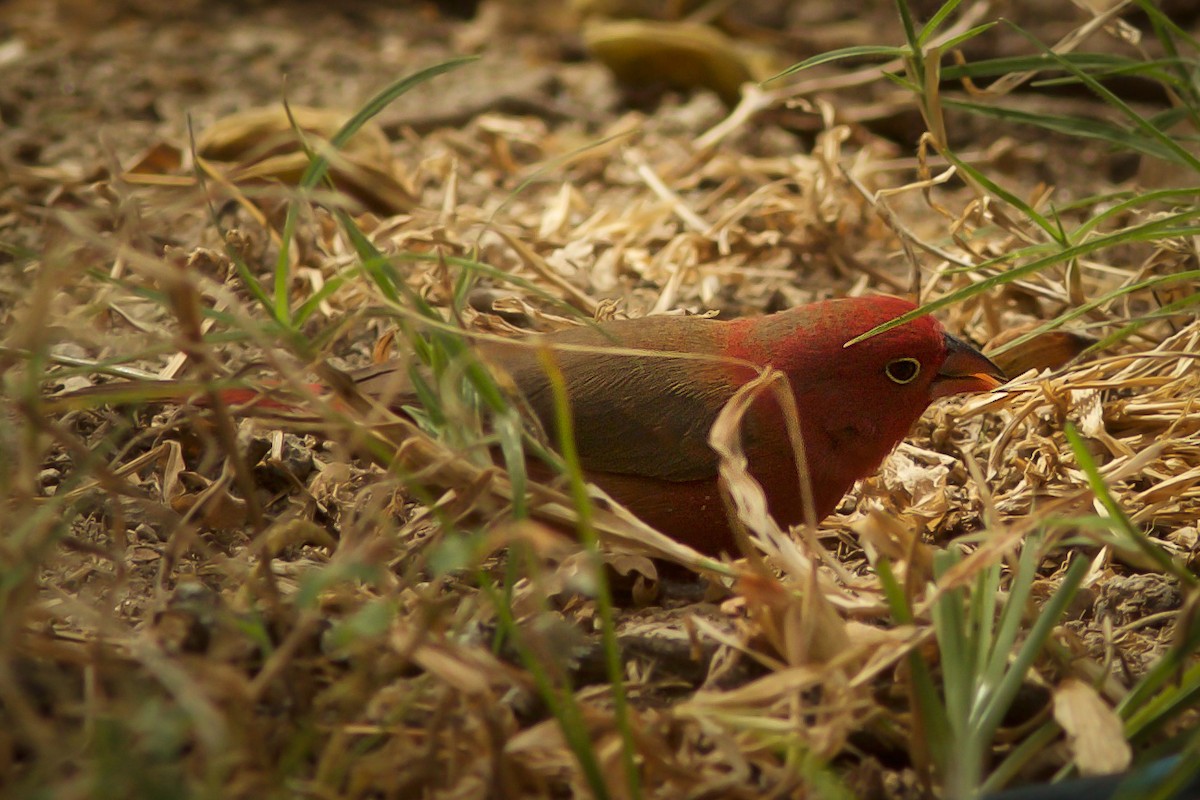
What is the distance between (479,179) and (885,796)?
317 centimetres

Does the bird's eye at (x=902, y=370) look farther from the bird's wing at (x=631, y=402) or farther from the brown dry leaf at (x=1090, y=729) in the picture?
the brown dry leaf at (x=1090, y=729)

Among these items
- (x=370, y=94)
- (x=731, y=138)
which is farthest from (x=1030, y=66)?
(x=370, y=94)

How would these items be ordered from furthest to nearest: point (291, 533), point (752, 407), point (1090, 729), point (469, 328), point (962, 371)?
point (469, 328) < point (962, 371) < point (752, 407) < point (291, 533) < point (1090, 729)

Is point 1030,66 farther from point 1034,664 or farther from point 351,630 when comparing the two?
point 351,630

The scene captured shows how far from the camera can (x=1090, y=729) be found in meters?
1.70

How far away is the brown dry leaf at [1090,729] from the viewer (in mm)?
1635

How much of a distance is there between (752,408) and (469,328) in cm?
72

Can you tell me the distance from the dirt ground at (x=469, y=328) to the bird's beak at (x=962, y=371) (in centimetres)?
18

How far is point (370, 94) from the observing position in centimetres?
512

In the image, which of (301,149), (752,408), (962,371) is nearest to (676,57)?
(301,149)

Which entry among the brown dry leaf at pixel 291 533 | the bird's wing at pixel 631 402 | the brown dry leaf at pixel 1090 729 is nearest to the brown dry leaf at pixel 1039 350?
the bird's wing at pixel 631 402

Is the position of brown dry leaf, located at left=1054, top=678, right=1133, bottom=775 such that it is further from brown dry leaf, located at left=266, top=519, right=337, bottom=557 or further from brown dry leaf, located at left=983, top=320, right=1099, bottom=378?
brown dry leaf, located at left=983, top=320, right=1099, bottom=378

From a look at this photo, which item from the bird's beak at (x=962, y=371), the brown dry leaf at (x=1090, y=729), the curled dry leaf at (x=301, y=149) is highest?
the curled dry leaf at (x=301, y=149)

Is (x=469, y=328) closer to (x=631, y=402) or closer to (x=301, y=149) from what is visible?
(x=631, y=402)
